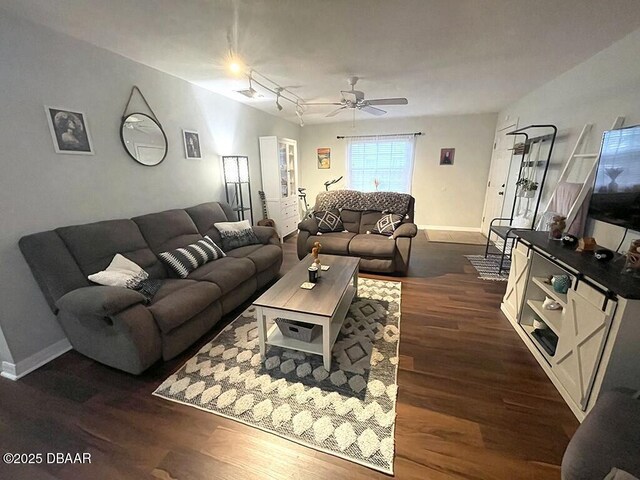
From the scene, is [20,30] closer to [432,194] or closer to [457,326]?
[457,326]

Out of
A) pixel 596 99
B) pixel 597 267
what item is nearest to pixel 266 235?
pixel 597 267

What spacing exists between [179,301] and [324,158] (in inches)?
203

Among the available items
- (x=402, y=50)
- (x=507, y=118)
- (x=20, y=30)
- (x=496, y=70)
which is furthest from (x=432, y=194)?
(x=20, y=30)

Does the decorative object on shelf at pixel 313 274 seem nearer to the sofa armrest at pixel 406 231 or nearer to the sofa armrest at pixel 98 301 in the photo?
the sofa armrest at pixel 98 301

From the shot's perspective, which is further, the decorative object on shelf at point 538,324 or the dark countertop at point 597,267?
the decorative object on shelf at point 538,324

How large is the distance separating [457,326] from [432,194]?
4.06 m

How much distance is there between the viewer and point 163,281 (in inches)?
91.2

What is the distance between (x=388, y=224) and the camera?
3.70 m

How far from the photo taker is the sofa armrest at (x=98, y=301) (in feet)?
5.17

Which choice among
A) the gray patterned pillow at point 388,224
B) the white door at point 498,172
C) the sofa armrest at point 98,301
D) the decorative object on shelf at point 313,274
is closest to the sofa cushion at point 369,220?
the gray patterned pillow at point 388,224

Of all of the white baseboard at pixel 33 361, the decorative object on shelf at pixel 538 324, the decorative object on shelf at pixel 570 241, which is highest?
the decorative object on shelf at pixel 570 241

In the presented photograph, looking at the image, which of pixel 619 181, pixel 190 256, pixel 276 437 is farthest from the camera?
pixel 190 256

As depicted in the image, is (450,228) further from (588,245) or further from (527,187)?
(588,245)

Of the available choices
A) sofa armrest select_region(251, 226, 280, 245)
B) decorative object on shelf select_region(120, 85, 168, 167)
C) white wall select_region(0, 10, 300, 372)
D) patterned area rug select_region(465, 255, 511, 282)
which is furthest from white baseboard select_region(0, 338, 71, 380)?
patterned area rug select_region(465, 255, 511, 282)
